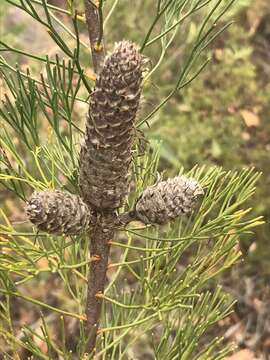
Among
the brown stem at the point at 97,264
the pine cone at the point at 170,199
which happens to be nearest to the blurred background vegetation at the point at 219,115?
the brown stem at the point at 97,264

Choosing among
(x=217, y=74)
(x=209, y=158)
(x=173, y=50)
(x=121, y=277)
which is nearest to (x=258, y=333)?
(x=121, y=277)

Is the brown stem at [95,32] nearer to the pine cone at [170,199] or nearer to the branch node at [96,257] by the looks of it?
the pine cone at [170,199]

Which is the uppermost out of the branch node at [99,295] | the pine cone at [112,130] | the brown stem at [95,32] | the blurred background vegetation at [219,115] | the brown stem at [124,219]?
the blurred background vegetation at [219,115]

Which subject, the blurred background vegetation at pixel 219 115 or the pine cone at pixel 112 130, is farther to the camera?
the blurred background vegetation at pixel 219 115

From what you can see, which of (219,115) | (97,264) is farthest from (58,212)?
(219,115)

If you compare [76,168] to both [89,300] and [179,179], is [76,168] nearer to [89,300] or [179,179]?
[179,179]

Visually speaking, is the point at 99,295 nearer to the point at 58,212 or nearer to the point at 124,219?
the point at 124,219

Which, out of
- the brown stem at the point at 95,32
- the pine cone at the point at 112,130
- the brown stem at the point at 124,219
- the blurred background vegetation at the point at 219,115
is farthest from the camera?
the blurred background vegetation at the point at 219,115
